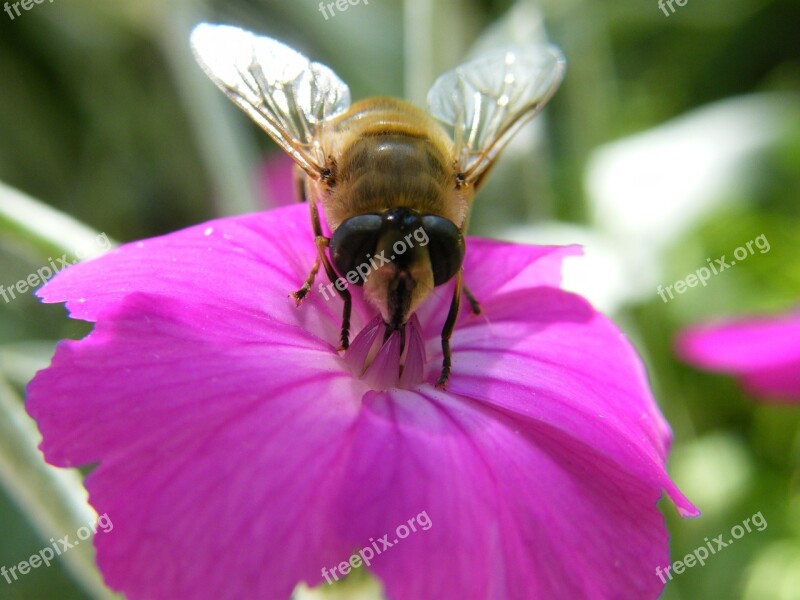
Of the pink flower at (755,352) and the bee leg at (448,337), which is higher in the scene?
the bee leg at (448,337)

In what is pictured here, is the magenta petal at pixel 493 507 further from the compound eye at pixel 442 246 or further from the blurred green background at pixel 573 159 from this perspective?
the blurred green background at pixel 573 159

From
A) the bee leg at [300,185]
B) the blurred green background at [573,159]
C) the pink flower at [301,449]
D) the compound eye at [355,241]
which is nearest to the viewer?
the pink flower at [301,449]

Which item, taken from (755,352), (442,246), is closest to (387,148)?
(442,246)

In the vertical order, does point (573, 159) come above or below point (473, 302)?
below

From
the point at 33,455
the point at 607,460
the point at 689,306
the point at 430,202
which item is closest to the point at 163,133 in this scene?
the point at 689,306

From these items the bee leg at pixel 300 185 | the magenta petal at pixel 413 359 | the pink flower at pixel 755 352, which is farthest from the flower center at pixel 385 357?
the pink flower at pixel 755 352

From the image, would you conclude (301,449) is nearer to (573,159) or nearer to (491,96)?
(491,96)

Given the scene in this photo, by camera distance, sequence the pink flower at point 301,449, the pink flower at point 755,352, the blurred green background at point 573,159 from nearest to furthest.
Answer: the pink flower at point 301,449 → the pink flower at point 755,352 → the blurred green background at point 573,159

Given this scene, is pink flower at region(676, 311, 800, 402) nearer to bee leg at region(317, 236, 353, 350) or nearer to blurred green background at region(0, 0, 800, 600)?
blurred green background at region(0, 0, 800, 600)
